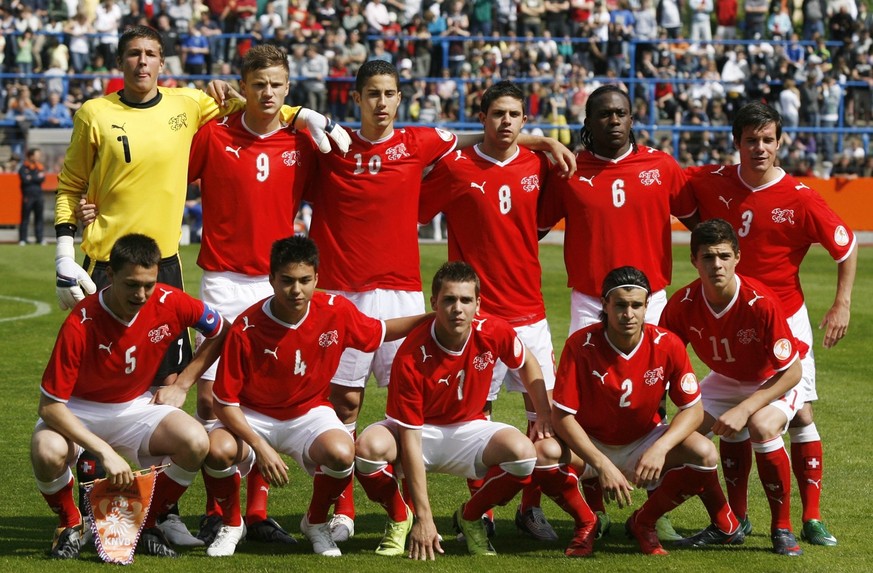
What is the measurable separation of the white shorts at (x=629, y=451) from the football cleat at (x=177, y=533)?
190 cm

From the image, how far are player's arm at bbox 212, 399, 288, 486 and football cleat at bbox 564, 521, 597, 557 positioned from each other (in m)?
1.36

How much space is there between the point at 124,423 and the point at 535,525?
2.06m

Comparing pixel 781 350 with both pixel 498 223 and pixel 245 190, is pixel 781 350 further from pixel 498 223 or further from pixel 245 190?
pixel 245 190

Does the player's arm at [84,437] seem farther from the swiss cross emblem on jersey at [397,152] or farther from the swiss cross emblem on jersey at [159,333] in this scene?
the swiss cross emblem on jersey at [397,152]

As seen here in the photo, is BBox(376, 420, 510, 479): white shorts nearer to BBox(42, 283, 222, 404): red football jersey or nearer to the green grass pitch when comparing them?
the green grass pitch

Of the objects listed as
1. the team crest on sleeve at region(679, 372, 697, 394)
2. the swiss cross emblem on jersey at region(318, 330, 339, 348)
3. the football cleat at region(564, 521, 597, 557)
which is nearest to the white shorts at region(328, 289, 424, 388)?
the swiss cross emblem on jersey at region(318, 330, 339, 348)

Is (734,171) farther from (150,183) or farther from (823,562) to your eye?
(150,183)

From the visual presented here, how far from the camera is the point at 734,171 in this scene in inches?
261

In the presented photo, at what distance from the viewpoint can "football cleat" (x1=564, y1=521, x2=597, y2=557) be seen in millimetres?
5945

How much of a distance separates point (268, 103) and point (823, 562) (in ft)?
11.3

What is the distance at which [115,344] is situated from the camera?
19.5 ft

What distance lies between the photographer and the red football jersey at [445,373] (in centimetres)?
597

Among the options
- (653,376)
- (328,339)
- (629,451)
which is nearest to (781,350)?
(653,376)

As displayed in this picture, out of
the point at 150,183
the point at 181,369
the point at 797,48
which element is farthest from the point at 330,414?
the point at 797,48
